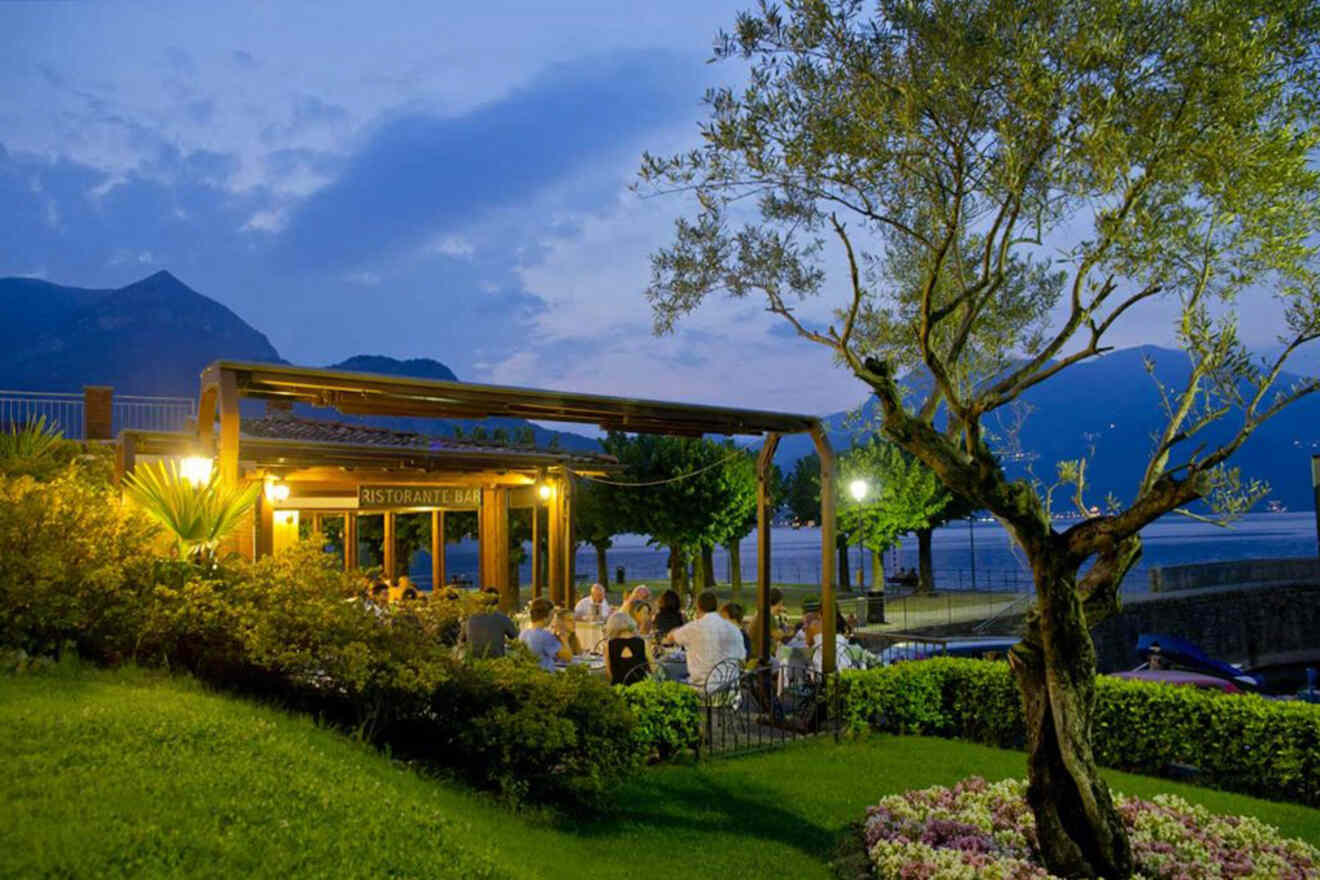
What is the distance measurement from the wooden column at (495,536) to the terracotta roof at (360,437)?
1.45 m

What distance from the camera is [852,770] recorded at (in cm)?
854

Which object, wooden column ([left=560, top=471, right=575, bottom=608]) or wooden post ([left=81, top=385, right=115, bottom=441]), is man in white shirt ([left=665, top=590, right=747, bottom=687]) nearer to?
wooden column ([left=560, top=471, right=575, bottom=608])

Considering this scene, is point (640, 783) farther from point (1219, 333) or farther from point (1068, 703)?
point (1219, 333)

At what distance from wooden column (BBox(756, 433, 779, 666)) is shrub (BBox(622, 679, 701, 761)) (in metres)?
2.04

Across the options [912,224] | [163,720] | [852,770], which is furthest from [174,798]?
[912,224]

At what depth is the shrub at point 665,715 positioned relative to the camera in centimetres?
840

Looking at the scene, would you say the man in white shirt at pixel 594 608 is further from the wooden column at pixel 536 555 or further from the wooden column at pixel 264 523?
the wooden column at pixel 264 523

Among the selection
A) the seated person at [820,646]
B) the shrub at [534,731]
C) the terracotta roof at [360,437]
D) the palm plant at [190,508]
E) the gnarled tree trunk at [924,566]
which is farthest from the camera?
the gnarled tree trunk at [924,566]

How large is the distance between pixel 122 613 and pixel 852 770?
20.1 ft

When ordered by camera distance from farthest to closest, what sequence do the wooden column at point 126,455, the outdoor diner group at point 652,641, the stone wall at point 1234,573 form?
1. the stone wall at point 1234,573
2. the wooden column at point 126,455
3. the outdoor diner group at point 652,641

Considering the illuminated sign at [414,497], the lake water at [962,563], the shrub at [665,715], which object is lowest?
the lake water at [962,563]

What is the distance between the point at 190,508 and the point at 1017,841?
621 cm

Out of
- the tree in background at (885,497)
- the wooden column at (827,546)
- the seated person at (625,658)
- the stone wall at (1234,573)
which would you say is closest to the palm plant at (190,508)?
the seated person at (625,658)

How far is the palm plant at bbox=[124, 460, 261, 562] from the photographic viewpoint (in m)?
6.72
